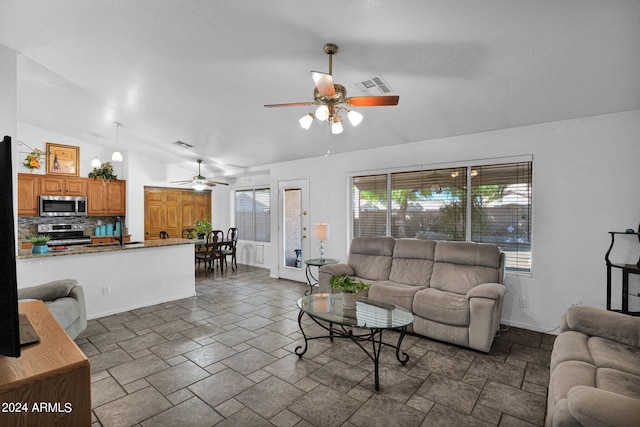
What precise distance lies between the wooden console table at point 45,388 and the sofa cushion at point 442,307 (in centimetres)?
308

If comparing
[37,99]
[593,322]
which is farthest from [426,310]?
[37,99]

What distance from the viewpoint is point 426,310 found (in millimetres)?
3451

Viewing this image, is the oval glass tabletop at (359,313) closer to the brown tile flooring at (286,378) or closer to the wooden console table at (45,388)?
the brown tile flooring at (286,378)

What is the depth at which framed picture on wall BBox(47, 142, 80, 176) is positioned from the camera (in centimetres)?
642

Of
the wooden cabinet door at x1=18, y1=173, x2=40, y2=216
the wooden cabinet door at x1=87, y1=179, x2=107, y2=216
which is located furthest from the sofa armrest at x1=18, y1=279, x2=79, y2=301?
the wooden cabinet door at x1=87, y1=179, x2=107, y2=216

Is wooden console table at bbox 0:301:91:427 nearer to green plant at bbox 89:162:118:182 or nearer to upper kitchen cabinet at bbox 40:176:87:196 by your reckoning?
green plant at bbox 89:162:118:182

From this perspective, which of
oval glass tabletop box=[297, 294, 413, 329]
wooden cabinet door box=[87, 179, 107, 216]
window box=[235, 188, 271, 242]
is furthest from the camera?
window box=[235, 188, 271, 242]

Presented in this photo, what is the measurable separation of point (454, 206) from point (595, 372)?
279cm

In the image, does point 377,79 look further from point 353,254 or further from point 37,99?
point 37,99

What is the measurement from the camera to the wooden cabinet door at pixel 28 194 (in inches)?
238

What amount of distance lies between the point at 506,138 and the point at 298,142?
9.89 ft

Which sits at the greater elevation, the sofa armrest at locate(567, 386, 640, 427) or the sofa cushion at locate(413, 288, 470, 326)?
the sofa armrest at locate(567, 386, 640, 427)

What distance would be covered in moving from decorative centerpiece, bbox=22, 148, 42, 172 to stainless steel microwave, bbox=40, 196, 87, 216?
0.60 m

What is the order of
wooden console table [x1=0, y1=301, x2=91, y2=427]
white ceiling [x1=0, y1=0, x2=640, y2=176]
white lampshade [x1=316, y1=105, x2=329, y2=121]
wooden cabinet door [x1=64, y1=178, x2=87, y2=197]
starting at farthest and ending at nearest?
wooden cabinet door [x1=64, y1=178, x2=87, y2=197], white lampshade [x1=316, y1=105, x2=329, y2=121], white ceiling [x1=0, y1=0, x2=640, y2=176], wooden console table [x1=0, y1=301, x2=91, y2=427]
